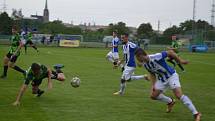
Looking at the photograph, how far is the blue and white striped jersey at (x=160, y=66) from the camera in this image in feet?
36.9

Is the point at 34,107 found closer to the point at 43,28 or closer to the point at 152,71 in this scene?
the point at 152,71

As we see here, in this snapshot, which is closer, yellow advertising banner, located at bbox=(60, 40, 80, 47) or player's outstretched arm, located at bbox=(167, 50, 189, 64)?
player's outstretched arm, located at bbox=(167, 50, 189, 64)

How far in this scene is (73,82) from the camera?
1487 centimetres

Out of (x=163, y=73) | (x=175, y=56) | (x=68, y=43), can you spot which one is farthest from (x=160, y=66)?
(x=68, y=43)

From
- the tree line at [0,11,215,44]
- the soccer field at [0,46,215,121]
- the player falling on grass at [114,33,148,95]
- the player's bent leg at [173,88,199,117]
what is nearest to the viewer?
the player's bent leg at [173,88,199,117]

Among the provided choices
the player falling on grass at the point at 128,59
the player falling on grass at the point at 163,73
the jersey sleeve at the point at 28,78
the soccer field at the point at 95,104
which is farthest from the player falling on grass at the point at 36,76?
the player falling on grass at the point at 163,73

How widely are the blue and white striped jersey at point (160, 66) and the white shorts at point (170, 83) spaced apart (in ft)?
0.29

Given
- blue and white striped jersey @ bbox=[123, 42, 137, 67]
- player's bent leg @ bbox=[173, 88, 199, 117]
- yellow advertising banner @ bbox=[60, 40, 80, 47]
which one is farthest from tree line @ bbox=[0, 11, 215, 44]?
player's bent leg @ bbox=[173, 88, 199, 117]

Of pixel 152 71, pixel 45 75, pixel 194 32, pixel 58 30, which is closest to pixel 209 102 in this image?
pixel 152 71

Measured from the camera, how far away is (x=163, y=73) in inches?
452

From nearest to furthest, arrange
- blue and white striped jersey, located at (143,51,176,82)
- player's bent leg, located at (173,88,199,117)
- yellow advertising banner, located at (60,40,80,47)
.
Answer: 1. player's bent leg, located at (173,88,199,117)
2. blue and white striped jersey, located at (143,51,176,82)
3. yellow advertising banner, located at (60,40,80,47)

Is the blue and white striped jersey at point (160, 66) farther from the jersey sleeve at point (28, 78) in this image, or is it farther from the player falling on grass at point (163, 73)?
the jersey sleeve at point (28, 78)

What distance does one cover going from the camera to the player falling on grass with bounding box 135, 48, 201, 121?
1101 centimetres

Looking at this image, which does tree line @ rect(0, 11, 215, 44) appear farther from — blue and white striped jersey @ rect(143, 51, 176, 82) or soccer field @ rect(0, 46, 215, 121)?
blue and white striped jersey @ rect(143, 51, 176, 82)
